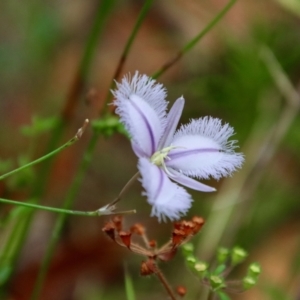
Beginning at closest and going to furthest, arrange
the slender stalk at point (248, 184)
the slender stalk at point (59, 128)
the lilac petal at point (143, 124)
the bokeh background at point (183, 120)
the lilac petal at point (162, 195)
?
the lilac petal at point (162, 195) < the lilac petal at point (143, 124) < the slender stalk at point (59, 128) < the slender stalk at point (248, 184) < the bokeh background at point (183, 120)

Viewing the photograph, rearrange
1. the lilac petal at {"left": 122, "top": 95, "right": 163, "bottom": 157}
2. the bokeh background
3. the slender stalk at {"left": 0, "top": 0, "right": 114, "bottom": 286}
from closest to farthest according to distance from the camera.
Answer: the lilac petal at {"left": 122, "top": 95, "right": 163, "bottom": 157}, the slender stalk at {"left": 0, "top": 0, "right": 114, "bottom": 286}, the bokeh background

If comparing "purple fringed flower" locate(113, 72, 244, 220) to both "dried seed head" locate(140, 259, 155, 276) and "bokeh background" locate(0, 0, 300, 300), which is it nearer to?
"dried seed head" locate(140, 259, 155, 276)

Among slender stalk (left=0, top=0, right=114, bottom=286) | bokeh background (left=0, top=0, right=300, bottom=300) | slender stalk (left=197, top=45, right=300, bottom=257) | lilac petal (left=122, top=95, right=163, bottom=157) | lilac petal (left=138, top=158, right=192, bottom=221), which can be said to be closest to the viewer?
lilac petal (left=138, top=158, right=192, bottom=221)

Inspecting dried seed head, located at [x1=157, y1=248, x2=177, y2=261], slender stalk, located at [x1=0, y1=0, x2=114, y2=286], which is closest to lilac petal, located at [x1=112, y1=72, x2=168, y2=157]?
dried seed head, located at [x1=157, y1=248, x2=177, y2=261]

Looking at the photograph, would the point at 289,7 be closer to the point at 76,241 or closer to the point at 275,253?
the point at 275,253

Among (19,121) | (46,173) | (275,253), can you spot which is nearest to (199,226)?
(46,173)

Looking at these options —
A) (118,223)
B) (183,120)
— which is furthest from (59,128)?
(183,120)

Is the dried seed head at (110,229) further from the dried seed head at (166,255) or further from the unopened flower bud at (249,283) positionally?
the unopened flower bud at (249,283)

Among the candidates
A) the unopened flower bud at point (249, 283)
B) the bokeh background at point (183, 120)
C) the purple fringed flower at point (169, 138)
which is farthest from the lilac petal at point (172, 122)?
the bokeh background at point (183, 120)
